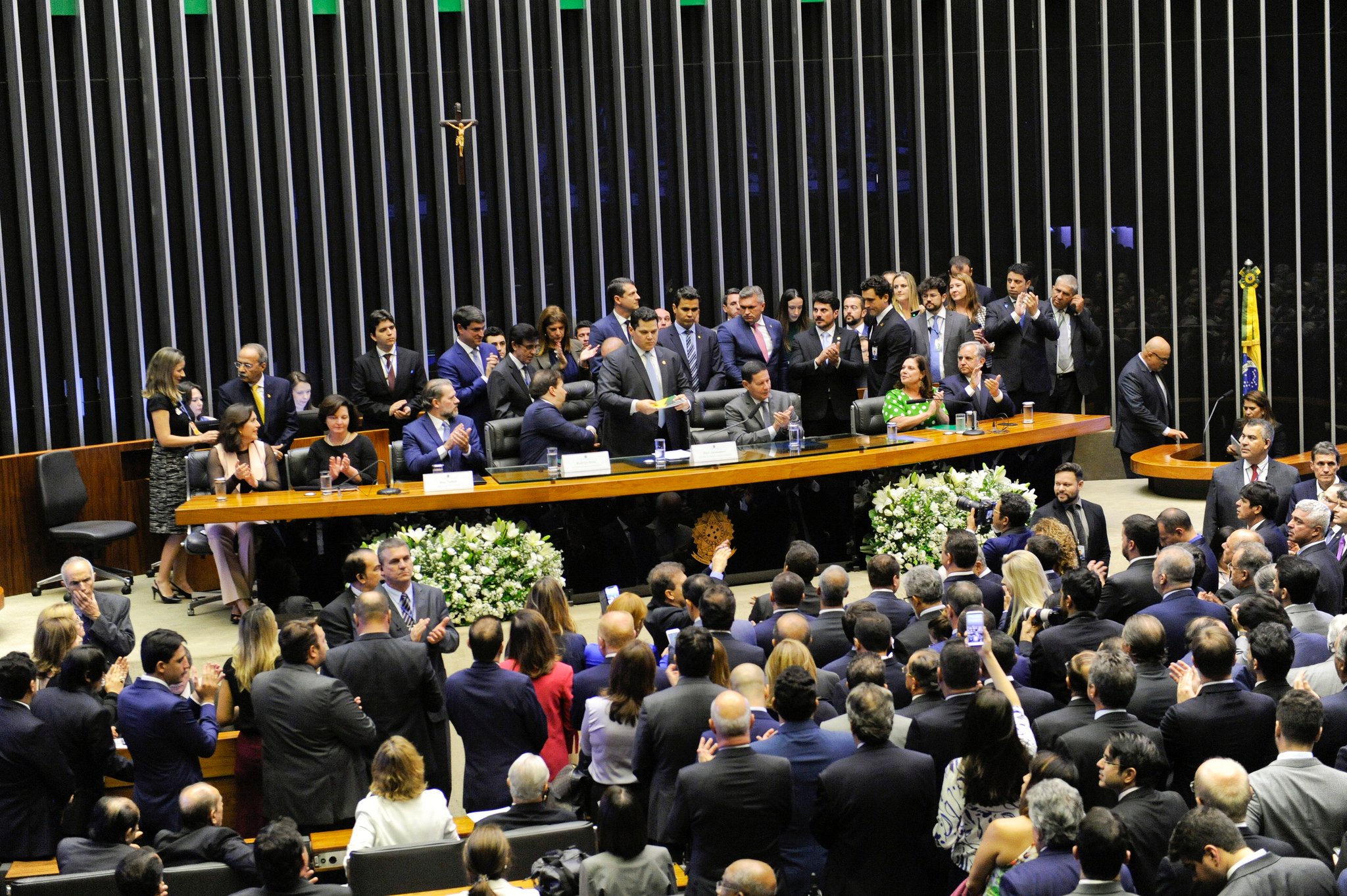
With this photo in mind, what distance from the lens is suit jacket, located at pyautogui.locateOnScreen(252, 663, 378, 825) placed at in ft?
17.7

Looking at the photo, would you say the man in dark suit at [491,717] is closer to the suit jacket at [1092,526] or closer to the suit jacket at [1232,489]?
the suit jacket at [1092,526]

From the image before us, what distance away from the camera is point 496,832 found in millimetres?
4051

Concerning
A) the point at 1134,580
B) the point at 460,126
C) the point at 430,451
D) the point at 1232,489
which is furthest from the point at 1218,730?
the point at 460,126

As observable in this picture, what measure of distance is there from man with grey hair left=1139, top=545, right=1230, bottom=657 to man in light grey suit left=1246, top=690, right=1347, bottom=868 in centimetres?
130

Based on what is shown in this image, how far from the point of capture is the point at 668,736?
4.89 meters

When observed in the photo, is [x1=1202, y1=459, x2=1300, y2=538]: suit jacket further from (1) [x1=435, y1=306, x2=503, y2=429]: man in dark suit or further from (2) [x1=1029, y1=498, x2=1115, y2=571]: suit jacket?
(1) [x1=435, y1=306, x2=503, y2=429]: man in dark suit

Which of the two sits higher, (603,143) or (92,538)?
(603,143)

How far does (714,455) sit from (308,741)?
152 inches

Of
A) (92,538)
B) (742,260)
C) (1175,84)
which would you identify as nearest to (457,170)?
(742,260)

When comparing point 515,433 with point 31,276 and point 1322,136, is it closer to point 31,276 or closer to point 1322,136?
point 31,276

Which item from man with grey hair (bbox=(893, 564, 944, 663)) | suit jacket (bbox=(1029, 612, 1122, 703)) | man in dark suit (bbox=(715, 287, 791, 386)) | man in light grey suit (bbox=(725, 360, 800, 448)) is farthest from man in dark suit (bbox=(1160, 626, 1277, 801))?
man in dark suit (bbox=(715, 287, 791, 386))

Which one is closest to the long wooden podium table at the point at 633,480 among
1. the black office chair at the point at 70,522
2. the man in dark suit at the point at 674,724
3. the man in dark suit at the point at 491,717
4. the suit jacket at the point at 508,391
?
the suit jacket at the point at 508,391

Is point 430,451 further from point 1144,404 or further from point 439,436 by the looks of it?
point 1144,404

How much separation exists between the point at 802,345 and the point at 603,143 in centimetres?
265
